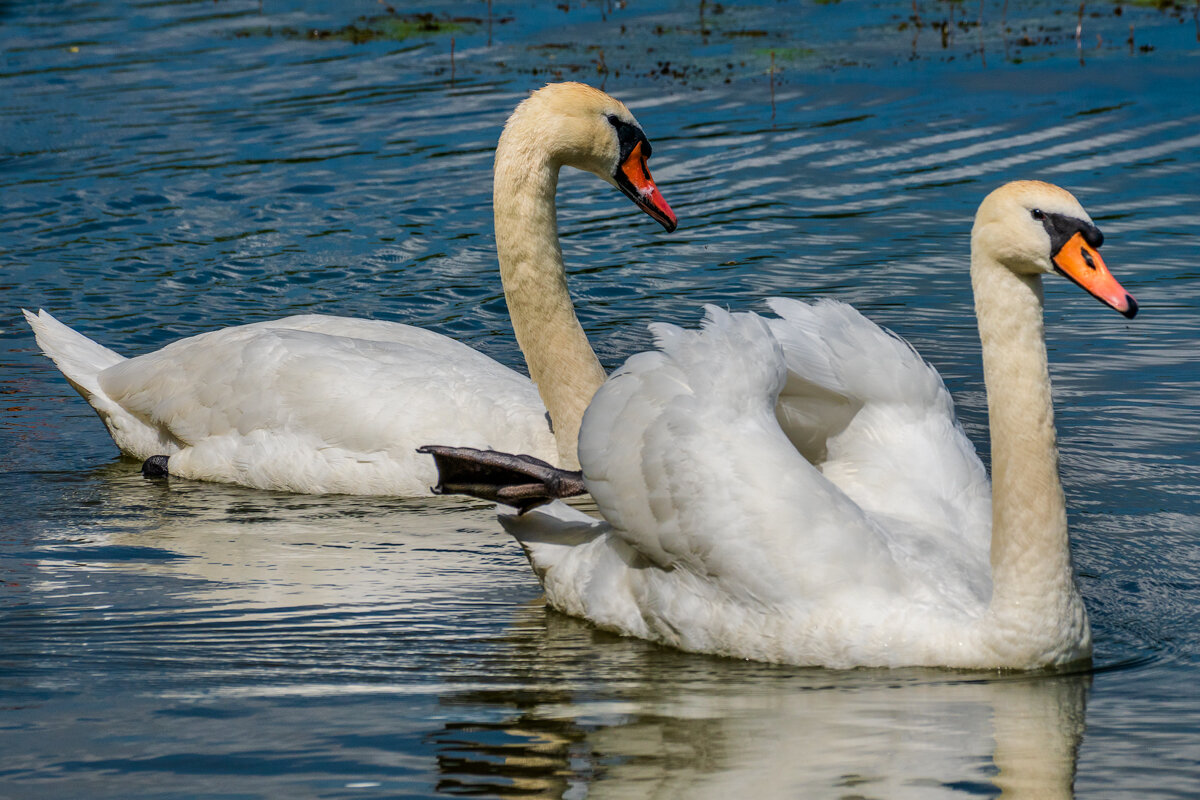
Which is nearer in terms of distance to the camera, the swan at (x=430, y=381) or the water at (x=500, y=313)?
the water at (x=500, y=313)

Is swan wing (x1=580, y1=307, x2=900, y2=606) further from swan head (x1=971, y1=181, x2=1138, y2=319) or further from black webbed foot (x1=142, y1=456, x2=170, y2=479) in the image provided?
black webbed foot (x1=142, y1=456, x2=170, y2=479)

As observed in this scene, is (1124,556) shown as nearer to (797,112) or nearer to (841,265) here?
(841,265)

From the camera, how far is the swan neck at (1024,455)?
16.4ft

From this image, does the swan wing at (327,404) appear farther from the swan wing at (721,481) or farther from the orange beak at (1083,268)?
the orange beak at (1083,268)

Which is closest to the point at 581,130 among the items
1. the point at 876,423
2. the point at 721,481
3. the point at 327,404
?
the point at 327,404

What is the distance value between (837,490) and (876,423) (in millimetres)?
615

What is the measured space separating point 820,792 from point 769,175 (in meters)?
9.41

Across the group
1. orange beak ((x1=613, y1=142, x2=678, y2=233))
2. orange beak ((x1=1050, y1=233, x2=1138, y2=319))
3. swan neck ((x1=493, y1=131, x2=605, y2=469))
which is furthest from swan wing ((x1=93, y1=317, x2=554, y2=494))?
orange beak ((x1=1050, y1=233, x2=1138, y2=319))

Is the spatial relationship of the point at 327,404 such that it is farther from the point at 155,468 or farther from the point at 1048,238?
the point at 1048,238

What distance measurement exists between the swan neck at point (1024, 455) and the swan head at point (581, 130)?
2.45 metres

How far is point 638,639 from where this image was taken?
565 centimetres

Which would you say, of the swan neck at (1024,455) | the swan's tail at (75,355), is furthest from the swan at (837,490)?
the swan's tail at (75,355)

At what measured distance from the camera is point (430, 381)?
7473 mm

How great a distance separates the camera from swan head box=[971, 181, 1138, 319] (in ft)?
15.9
